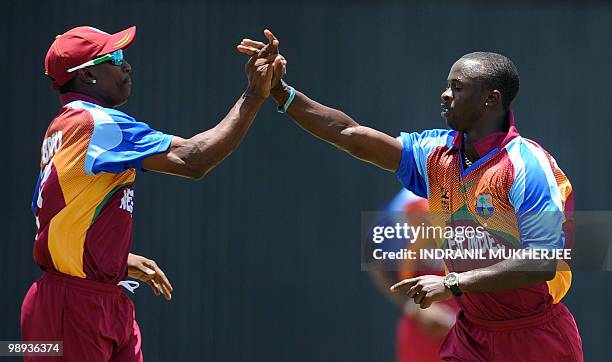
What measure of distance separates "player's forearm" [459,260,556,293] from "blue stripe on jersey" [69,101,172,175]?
1.30m

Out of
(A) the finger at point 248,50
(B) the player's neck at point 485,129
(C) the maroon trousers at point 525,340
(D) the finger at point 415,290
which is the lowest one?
(C) the maroon trousers at point 525,340

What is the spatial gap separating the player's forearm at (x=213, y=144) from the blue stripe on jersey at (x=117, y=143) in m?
0.10

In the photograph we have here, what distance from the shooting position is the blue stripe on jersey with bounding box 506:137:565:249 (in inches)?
161

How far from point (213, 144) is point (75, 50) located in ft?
2.23

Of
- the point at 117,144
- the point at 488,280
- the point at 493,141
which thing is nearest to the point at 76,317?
the point at 117,144

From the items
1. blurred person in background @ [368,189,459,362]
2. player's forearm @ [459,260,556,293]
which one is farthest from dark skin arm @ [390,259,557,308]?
blurred person in background @ [368,189,459,362]

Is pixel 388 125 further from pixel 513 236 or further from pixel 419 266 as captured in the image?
pixel 513 236

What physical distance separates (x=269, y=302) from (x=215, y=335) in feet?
1.25

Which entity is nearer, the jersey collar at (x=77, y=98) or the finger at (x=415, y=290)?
the finger at (x=415, y=290)

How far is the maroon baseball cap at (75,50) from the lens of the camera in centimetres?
425

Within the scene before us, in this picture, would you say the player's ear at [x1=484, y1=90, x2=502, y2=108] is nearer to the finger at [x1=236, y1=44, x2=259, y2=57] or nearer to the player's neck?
the player's neck

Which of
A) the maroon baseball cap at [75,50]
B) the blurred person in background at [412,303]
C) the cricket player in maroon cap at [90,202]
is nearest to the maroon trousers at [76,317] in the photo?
the cricket player in maroon cap at [90,202]

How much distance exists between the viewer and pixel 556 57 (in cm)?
650

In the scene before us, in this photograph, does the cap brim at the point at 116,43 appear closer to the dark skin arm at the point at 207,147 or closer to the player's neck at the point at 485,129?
the dark skin arm at the point at 207,147
